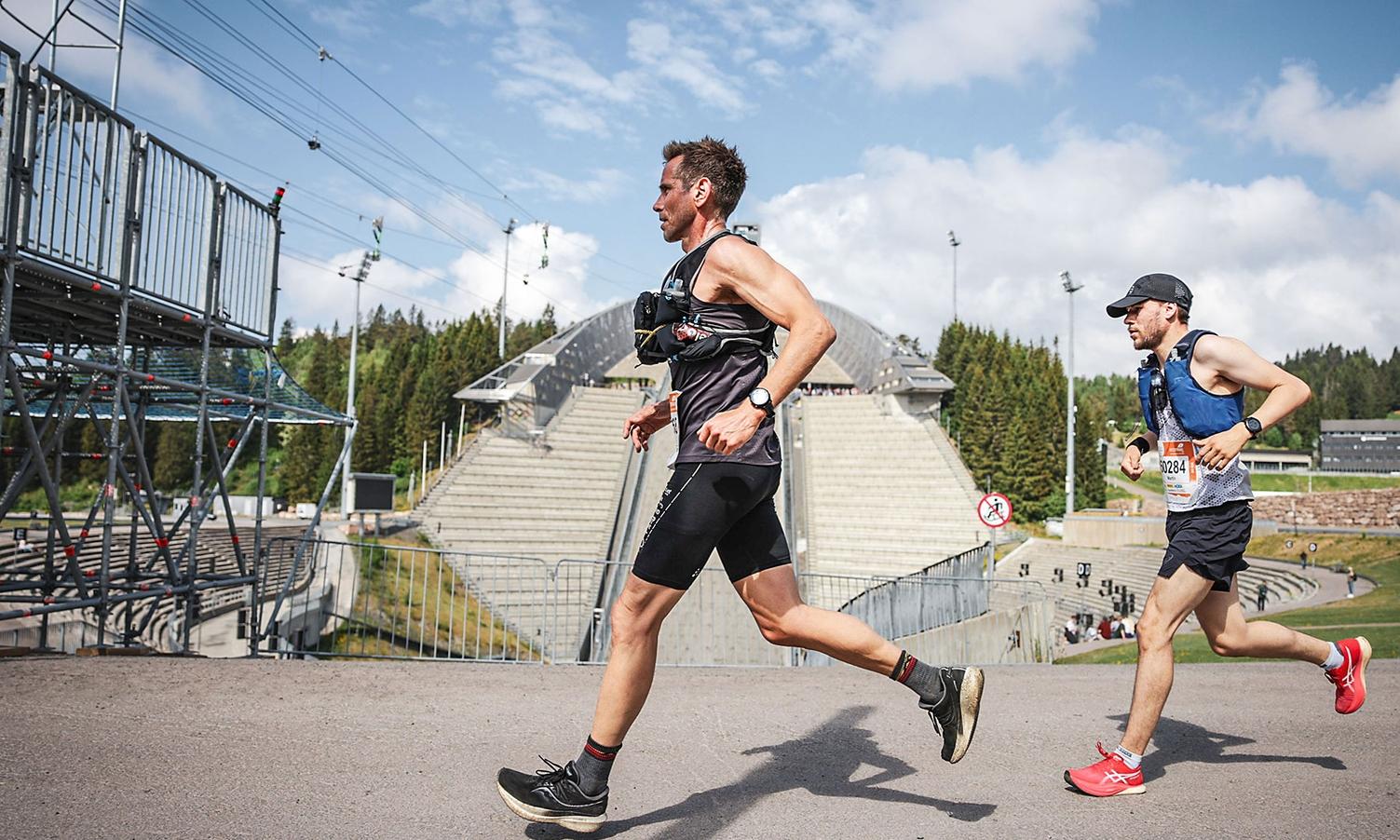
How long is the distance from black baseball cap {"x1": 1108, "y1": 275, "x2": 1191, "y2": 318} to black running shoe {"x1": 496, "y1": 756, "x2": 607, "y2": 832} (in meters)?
2.78

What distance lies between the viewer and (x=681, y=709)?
197 inches

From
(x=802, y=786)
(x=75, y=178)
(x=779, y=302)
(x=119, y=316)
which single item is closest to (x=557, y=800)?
(x=802, y=786)

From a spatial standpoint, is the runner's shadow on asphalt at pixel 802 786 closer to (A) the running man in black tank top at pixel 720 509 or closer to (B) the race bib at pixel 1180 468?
(A) the running man in black tank top at pixel 720 509

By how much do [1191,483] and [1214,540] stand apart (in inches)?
8.9

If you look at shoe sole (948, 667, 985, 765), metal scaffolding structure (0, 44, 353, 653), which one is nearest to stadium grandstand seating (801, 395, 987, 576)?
metal scaffolding structure (0, 44, 353, 653)

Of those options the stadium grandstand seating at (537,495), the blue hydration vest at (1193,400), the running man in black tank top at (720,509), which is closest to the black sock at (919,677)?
the running man in black tank top at (720,509)

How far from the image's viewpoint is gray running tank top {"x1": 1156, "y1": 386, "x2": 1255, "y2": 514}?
3.72 m

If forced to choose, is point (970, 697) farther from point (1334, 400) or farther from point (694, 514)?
point (1334, 400)

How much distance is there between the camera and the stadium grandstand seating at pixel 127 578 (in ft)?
30.4

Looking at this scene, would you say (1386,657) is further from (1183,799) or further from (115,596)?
(115,596)

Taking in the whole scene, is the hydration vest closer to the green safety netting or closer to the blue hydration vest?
the blue hydration vest

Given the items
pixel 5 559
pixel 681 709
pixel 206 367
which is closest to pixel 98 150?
pixel 206 367

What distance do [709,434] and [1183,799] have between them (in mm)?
2191

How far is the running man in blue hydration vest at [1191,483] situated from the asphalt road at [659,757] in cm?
38
